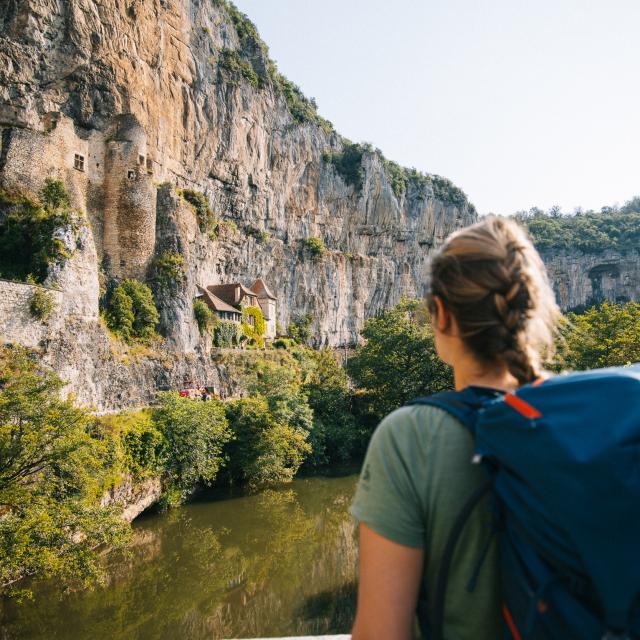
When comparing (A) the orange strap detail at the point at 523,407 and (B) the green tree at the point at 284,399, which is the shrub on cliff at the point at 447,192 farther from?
(A) the orange strap detail at the point at 523,407

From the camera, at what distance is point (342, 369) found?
108ft

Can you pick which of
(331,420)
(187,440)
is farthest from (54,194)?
(331,420)

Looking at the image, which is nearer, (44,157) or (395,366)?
(44,157)

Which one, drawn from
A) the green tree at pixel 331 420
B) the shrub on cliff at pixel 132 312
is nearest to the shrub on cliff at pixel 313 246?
the green tree at pixel 331 420

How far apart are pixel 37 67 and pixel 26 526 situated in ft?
85.4

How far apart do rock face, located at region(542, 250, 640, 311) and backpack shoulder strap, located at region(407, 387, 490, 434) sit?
83.5 meters

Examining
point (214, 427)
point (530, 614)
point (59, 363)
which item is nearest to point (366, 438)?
point (214, 427)

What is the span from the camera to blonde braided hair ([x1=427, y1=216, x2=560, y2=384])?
1323 mm

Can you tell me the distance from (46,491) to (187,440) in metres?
7.29

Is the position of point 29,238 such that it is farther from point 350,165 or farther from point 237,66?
point 350,165

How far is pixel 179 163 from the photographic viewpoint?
35375mm

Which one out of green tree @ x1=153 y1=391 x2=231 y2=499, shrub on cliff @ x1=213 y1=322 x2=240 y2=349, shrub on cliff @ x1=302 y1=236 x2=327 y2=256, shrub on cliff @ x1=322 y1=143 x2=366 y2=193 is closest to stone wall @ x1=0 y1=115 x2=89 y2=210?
shrub on cliff @ x1=213 y1=322 x2=240 y2=349

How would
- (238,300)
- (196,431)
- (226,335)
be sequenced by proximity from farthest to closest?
(238,300) → (226,335) → (196,431)

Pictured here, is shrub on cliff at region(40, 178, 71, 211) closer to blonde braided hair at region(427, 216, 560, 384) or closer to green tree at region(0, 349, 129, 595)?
green tree at region(0, 349, 129, 595)
